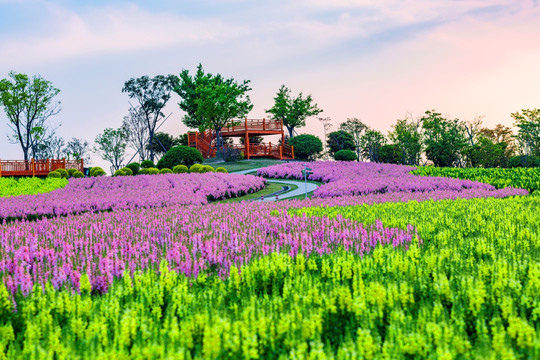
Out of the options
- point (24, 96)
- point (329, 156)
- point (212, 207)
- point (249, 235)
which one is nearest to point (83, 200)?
point (212, 207)

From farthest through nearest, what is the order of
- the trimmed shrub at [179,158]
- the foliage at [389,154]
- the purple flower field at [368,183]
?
the foliage at [389,154] → the trimmed shrub at [179,158] → the purple flower field at [368,183]

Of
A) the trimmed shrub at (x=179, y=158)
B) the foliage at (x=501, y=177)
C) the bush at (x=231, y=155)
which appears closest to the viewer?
the foliage at (x=501, y=177)

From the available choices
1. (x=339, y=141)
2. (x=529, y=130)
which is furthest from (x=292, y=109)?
(x=529, y=130)

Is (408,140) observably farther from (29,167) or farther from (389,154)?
(29,167)

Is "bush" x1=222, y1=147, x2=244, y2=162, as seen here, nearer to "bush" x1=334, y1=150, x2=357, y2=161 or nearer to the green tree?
"bush" x1=334, y1=150, x2=357, y2=161

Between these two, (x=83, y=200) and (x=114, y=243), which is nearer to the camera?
(x=114, y=243)

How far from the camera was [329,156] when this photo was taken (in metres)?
60.7

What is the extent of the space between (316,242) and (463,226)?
3.29 m

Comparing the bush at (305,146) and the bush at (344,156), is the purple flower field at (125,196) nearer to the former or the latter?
the bush at (344,156)

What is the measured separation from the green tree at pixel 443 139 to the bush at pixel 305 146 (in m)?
13.7

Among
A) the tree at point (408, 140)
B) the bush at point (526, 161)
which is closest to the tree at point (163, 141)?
the tree at point (408, 140)

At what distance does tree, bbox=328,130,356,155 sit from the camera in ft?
196

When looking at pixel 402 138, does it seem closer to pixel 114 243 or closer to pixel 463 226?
pixel 463 226

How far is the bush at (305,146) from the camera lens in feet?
157
